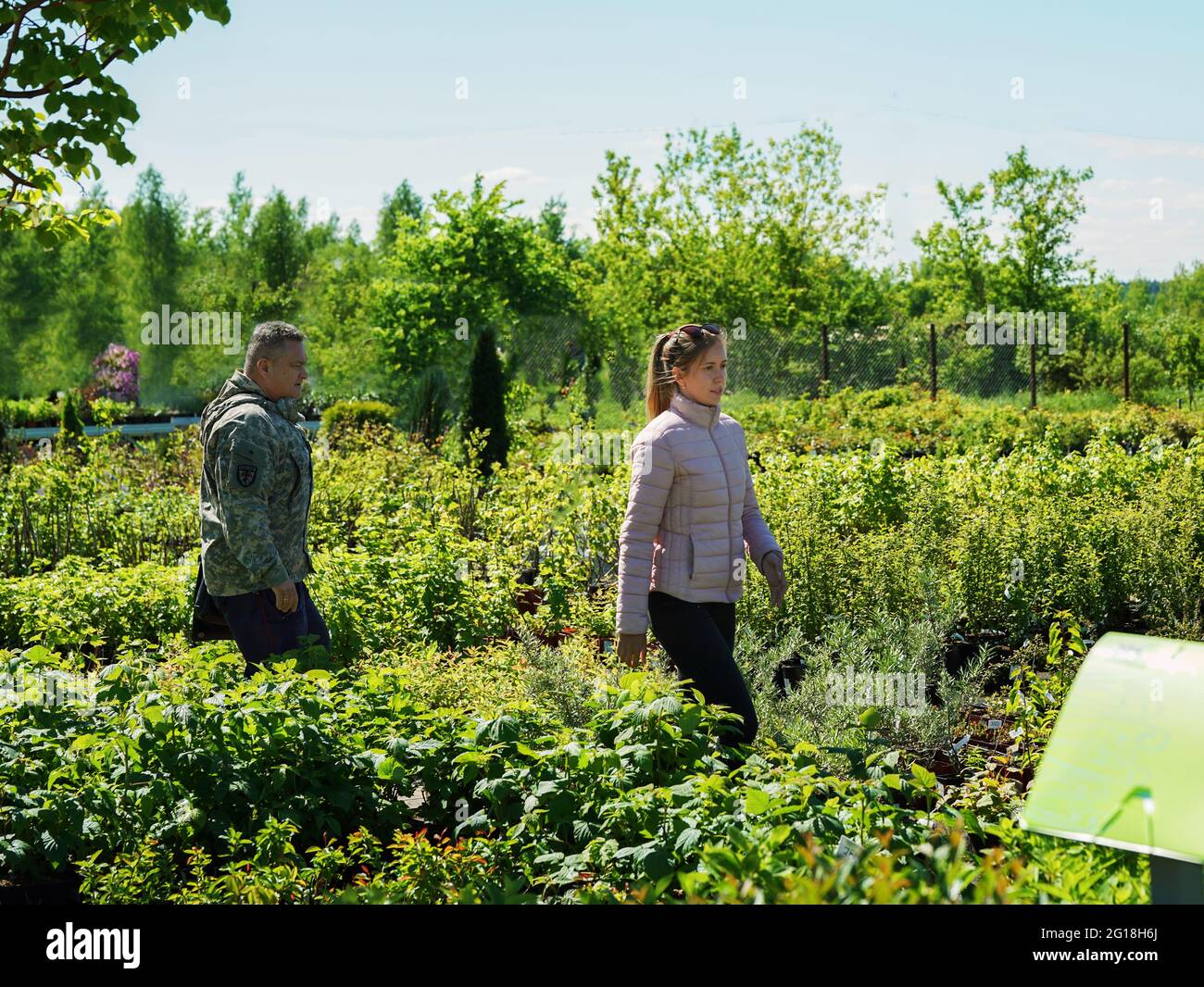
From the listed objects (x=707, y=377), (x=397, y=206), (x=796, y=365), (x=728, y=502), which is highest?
(x=397, y=206)

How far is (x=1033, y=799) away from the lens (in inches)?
64.9

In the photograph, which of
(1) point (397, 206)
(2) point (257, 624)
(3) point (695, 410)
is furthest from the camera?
(1) point (397, 206)

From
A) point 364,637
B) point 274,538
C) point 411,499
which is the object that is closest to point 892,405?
point 411,499

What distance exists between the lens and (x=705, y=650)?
3.80 m

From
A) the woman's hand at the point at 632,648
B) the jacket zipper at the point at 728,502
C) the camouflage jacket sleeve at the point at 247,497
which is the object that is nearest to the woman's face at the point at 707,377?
the jacket zipper at the point at 728,502

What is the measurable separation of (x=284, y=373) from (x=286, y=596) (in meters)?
0.79

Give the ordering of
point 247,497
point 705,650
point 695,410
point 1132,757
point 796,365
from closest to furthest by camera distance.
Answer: point 1132,757 < point 705,650 < point 695,410 < point 247,497 < point 796,365

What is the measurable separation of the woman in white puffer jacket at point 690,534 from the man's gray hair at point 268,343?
131 centimetres

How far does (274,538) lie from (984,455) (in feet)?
19.6

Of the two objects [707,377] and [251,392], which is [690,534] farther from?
[251,392]

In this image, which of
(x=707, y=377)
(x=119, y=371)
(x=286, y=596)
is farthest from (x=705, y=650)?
(x=119, y=371)

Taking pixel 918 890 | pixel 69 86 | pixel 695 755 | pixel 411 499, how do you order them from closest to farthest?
pixel 918 890
pixel 695 755
pixel 69 86
pixel 411 499

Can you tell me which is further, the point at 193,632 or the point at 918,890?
the point at 193,632
